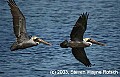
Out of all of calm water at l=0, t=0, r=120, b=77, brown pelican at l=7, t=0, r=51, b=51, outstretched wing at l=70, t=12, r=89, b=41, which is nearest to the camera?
brown pelican at l=7, t=0, r=51, b=51

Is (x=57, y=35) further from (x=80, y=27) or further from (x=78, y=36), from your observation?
(x=78, y=36)

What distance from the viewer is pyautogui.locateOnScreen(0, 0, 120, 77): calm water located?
953 inches

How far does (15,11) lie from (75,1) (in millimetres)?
28734

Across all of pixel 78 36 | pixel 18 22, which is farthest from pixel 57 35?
pixel 78 36

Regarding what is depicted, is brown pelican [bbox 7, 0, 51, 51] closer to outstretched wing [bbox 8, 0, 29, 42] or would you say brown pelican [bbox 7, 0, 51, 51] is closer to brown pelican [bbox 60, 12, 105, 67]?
outstretched wing [bbox 8, 0, 29, 42]

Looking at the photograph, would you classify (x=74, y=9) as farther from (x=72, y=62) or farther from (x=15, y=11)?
(x=15, y=11)

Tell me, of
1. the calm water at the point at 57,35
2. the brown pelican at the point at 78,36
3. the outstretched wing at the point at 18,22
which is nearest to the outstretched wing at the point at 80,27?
the brown pelican at the point at 78,36

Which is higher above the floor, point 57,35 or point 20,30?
point 20,30

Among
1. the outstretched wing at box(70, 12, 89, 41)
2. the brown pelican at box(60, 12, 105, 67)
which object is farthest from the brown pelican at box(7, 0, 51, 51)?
the outstretched wing at box(70, 12, 89, 41)

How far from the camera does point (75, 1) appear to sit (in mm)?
45188

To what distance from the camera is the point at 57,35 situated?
98.5 feet

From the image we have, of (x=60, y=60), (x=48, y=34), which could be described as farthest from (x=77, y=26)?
(x=48, y=34)

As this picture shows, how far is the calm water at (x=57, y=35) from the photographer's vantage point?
24219 millimetres

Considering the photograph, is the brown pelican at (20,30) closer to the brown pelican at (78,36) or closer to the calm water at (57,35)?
the brown pelican at (78,36)
